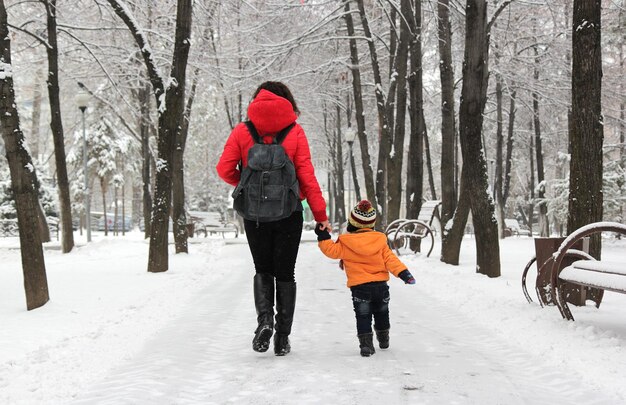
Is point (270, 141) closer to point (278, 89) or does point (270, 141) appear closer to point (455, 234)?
point (278, 89)

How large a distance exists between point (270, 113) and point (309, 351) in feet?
6.13

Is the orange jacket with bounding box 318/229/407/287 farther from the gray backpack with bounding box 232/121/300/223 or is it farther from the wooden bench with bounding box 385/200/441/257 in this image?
the wooden bench with bounding box 385/200/441/257

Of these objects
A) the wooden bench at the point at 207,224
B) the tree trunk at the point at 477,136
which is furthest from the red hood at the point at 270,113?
the wooden bench at the point at 207,224

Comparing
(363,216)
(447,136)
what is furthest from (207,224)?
(363,216)

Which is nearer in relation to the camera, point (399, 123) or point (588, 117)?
point (588, 117)

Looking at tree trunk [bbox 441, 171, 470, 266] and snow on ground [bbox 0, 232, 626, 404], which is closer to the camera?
snow on ground [bbox 0, 232, 626, 404]

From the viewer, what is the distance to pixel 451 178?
12.9 meters

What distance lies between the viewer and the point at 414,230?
14.5 m

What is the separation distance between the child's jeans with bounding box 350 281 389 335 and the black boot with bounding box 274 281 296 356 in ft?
1.61

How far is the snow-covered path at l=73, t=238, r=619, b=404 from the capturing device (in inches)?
137

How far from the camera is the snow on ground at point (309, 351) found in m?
3.57

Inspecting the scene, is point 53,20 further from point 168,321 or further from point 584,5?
point 584,5

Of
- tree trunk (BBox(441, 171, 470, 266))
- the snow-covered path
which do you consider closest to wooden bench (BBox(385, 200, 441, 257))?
tree trunk (BBox(441, 171, 470, 266))

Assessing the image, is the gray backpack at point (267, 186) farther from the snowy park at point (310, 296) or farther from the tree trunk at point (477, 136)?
the tree trunk at point (477, 136)
